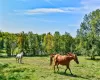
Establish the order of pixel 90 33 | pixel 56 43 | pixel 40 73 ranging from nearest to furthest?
pixel 40 73
pixel 90 33
pixel 56 43

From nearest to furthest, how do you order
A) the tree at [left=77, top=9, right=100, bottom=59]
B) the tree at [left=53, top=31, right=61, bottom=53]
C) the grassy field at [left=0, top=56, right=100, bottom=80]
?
the grassy field at [left=0, top=56, right=100, bottom=80]
the tree at [left=77, top=9, right=100, bottom=59]
the tree at [left=53, top=31, right=61, bottom=53]

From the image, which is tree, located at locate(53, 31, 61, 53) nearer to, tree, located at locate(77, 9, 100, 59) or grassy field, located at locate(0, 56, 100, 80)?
tree, located at locate(77, 9, 100, 59)

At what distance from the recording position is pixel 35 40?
97.5 metres

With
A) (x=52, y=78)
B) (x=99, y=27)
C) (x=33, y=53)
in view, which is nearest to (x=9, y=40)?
(x=33, y=53)

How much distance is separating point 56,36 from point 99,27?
104ft

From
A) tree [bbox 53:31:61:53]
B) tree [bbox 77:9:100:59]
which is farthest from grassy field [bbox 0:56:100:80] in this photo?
tree [bbox 53:31:61:53]

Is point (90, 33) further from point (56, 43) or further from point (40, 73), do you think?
point (40, 73)

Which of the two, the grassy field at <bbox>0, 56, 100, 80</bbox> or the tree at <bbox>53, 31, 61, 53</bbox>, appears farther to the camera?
the tree at <bbox>53, 31, 61, 53</bbox>

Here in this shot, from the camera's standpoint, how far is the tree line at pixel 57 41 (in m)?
68.2

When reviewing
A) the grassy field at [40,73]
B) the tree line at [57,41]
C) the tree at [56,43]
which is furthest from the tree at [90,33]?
the grassy field at [40,73]

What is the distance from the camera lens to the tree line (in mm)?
68250

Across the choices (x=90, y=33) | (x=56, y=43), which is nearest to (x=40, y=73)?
(x=90, y=33)

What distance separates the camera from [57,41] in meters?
98.6

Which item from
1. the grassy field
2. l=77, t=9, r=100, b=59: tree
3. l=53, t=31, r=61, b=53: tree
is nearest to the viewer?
the grassy field
